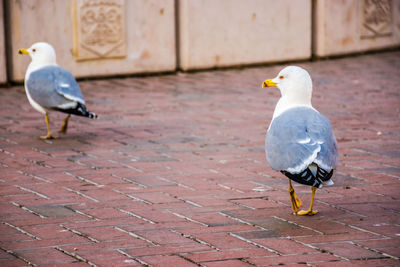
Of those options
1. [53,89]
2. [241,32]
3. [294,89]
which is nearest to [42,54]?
[53,89]

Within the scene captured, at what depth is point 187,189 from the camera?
516 centimetres

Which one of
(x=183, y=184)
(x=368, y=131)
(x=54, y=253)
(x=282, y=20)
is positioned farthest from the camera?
(x=282, y=20)

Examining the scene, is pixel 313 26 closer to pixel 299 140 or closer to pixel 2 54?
pixel 2 54

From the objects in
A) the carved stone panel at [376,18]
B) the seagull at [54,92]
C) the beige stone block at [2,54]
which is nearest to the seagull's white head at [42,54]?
the seagull at [54,92]

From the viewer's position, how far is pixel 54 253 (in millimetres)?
3859

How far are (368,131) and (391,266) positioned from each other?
3600mm

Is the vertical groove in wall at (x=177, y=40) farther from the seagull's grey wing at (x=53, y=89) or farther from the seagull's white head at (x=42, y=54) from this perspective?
the seagull's grey wing at (x=53, y=89)

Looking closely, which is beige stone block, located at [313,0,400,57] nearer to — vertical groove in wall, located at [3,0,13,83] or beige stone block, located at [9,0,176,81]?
beige stone block, located at [9,0,176,81]

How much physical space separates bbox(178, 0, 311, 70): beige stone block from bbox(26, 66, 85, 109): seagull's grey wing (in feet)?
15.2

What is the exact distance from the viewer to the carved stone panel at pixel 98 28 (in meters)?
10.6

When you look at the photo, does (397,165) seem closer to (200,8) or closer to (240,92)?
(240,92)

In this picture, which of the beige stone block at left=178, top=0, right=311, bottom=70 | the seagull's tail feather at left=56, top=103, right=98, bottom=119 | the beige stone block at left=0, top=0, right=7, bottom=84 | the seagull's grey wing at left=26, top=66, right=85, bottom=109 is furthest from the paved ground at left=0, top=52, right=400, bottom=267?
the beige stone block at left=178, top=0, right=311, bottom=70

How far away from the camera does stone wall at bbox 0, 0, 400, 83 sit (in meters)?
10.5

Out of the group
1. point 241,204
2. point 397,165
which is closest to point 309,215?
point 241,204
